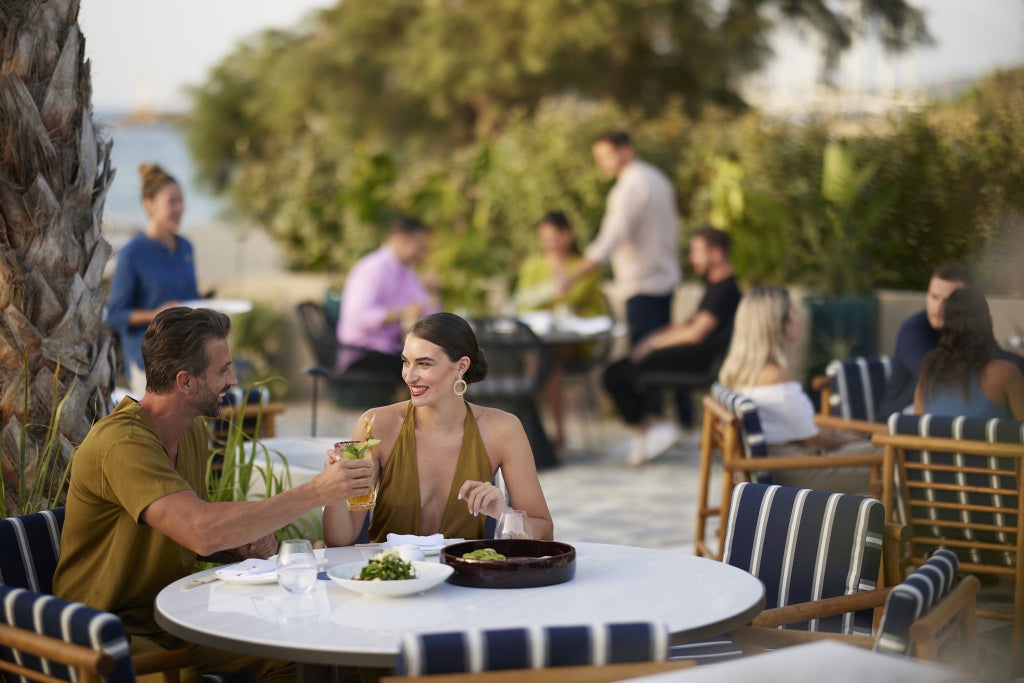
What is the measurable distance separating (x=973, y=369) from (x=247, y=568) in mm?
2907

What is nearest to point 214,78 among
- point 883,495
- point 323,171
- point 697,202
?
point 323,171

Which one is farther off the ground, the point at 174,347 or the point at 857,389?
the point at 174,347

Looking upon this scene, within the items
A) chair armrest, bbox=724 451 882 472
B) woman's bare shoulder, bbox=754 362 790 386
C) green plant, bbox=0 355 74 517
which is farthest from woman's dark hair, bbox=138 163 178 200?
chair armrest, bbox=724 451 882 472

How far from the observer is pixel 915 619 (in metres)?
2.34

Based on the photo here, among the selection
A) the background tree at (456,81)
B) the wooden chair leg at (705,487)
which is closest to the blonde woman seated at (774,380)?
the wooden chair leg at (705,487)

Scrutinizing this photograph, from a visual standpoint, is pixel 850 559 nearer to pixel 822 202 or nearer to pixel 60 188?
pixel 60 188

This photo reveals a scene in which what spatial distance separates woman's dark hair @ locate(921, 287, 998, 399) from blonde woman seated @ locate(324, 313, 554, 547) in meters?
1.99

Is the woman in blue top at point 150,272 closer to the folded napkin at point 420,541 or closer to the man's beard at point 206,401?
the man's beard at point 206,401

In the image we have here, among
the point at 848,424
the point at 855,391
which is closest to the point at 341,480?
the point at 848,424

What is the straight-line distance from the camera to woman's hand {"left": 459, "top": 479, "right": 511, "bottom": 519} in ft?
10.6

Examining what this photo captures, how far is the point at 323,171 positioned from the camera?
13688mm

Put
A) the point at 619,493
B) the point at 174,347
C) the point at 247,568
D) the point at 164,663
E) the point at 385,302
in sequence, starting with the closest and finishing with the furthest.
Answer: the point at 164,663 → the point at 247,568 → the point at 174,347 → the point at 619,493 → the point at 385,302

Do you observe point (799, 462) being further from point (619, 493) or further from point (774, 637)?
point (619, 493)

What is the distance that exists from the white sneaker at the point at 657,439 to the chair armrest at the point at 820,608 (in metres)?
5.38
